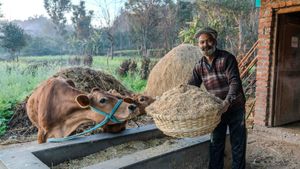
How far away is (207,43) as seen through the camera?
3.00 metres

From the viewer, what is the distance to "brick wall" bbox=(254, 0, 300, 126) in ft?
18.2

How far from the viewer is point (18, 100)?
7281 mm

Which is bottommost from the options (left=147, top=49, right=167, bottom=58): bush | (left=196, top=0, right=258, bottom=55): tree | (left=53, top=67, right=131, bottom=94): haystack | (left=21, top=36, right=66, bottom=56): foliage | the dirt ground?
the dirt ground

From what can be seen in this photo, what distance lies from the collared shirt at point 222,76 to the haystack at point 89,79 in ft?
12.8

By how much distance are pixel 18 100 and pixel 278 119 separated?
622 cm

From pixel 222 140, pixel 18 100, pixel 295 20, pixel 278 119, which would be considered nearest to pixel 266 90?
pixel 278 119

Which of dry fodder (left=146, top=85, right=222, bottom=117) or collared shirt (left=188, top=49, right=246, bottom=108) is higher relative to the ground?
collared shirt (left=188, top=49, right=246, bottom=108)

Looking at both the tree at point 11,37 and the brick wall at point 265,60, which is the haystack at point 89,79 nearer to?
the brick wall at point 265,60

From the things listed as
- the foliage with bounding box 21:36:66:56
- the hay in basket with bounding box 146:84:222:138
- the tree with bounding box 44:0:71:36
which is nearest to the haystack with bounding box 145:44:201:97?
the hay in basket with bounding box 146:84:222:138

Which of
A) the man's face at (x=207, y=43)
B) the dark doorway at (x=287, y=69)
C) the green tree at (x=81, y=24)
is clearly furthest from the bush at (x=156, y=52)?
the man's face at (x=207, y=43)

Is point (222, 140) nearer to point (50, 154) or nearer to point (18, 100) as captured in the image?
point (50, 154)

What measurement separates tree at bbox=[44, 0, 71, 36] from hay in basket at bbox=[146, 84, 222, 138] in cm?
2262

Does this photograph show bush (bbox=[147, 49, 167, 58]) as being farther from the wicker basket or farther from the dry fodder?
the wicker basket

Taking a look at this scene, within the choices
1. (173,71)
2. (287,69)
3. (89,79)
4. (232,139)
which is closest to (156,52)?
(173,71)
